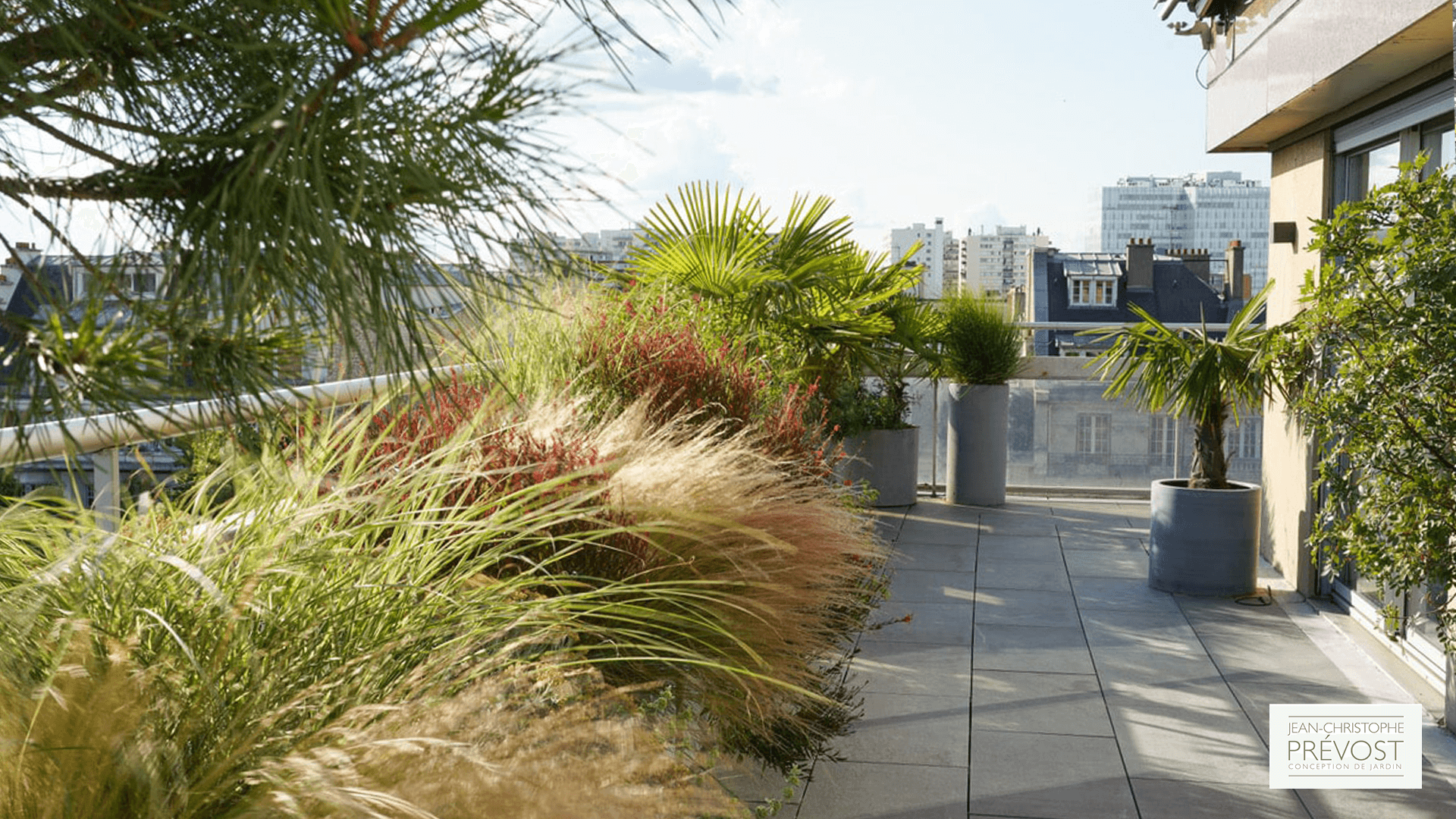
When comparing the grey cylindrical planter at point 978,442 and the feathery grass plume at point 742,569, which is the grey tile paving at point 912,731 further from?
the grey cylindrical planter at point 978,442

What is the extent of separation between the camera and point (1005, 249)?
51.0 m

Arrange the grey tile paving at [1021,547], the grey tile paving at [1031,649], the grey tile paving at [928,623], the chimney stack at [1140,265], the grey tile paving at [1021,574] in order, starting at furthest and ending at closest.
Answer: the chimney stack at [1140,265] → the grey tile paving at [1021,547] → the grey tile paving at [1021,574] → the grey tile paving at [928,623] → the grey tile paving at [1031,649]

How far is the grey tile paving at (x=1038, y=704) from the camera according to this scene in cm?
414

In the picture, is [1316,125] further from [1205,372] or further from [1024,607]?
[1024,607]

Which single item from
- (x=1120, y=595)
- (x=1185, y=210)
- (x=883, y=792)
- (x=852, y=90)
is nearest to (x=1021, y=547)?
(x=1120, y=595)

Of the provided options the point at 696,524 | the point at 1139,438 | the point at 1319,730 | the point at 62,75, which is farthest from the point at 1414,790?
the point at 1139,438

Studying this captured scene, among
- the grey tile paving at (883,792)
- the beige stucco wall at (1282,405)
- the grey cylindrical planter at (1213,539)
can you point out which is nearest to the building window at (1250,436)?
the beige stucco wall at (1282,405)

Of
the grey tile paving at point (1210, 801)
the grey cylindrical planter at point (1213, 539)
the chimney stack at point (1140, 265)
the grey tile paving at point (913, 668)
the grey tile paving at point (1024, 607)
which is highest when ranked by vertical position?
the chimney stack at point (1140, 265)

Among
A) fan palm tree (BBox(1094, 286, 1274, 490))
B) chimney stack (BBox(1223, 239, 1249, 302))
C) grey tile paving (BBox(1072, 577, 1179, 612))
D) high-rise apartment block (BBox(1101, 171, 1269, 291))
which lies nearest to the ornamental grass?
grey tile paving (BBox(1072, 577, 1179, 612))

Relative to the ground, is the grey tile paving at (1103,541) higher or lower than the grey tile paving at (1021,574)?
higher

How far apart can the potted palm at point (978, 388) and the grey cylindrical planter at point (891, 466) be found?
1.24ft

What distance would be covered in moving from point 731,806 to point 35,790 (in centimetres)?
86

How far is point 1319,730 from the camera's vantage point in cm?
412

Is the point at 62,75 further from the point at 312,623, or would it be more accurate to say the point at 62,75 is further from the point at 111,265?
the point at 312,623
